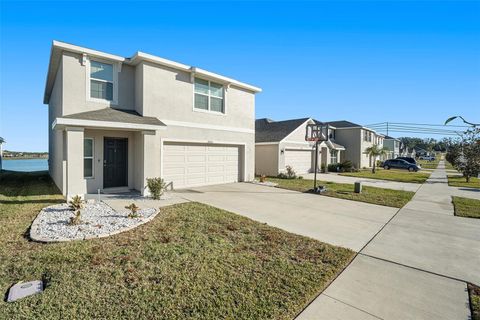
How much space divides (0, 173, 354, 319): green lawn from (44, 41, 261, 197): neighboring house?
Answer: 3.84 meters

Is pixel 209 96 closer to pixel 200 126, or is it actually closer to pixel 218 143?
pixel 200 126

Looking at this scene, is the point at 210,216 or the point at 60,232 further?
the point at 210,216

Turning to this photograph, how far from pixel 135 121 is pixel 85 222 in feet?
14.5

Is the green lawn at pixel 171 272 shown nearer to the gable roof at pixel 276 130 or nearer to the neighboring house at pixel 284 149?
the neighboring house at pixel 284 149

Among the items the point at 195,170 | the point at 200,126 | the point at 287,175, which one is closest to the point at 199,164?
the point at 195,170

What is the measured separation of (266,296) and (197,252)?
5.88 ft

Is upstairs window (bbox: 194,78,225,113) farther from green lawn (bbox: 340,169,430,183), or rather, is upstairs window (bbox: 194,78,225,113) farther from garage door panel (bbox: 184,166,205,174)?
green lawn (bbox: 340,169,430,183)

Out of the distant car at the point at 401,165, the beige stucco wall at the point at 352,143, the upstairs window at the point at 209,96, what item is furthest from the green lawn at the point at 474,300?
the distant car at the point at 401,165

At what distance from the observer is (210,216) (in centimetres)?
726

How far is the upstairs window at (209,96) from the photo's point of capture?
41.0 ft

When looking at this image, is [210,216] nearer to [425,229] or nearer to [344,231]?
[344,231]

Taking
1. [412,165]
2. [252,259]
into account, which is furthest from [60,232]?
[412,165]

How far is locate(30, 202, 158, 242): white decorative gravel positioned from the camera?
5.35m

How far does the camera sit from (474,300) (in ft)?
11.4
